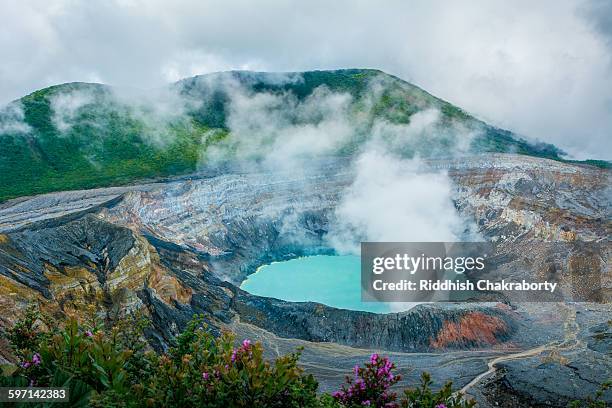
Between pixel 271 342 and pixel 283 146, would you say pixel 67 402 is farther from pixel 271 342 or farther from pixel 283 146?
pixel 283 146

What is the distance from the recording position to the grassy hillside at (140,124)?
84.6 m

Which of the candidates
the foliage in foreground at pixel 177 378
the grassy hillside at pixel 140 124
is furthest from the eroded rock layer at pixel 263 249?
the grassy hillside at pixel 140 124

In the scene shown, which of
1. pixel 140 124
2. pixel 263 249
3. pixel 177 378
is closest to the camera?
pixel 177 378

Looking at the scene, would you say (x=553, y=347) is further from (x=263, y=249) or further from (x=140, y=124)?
(x=140, y=124)

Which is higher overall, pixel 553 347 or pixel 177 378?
pixel 553 347

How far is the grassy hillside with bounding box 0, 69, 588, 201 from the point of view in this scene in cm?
8462

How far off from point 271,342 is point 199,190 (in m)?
43.8

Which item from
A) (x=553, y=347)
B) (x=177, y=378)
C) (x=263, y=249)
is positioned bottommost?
(x=177, y=378)

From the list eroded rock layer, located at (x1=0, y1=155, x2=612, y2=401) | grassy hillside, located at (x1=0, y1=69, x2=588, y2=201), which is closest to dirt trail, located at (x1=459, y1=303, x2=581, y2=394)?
eroded rock layer, located at (x1=0, y1=155, x2=612, y2=401)

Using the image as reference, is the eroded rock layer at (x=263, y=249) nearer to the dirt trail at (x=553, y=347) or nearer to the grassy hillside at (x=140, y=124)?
the dirt trail at (x=553, y=347)

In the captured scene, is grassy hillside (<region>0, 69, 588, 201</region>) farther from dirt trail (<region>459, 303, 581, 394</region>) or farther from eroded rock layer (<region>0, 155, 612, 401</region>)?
dirt trail (<region>459, 303, 581, 394</region>)

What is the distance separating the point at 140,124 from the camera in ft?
340

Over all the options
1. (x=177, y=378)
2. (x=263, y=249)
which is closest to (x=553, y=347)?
(x=177, y=378)

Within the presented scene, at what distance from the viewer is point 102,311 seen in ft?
109
